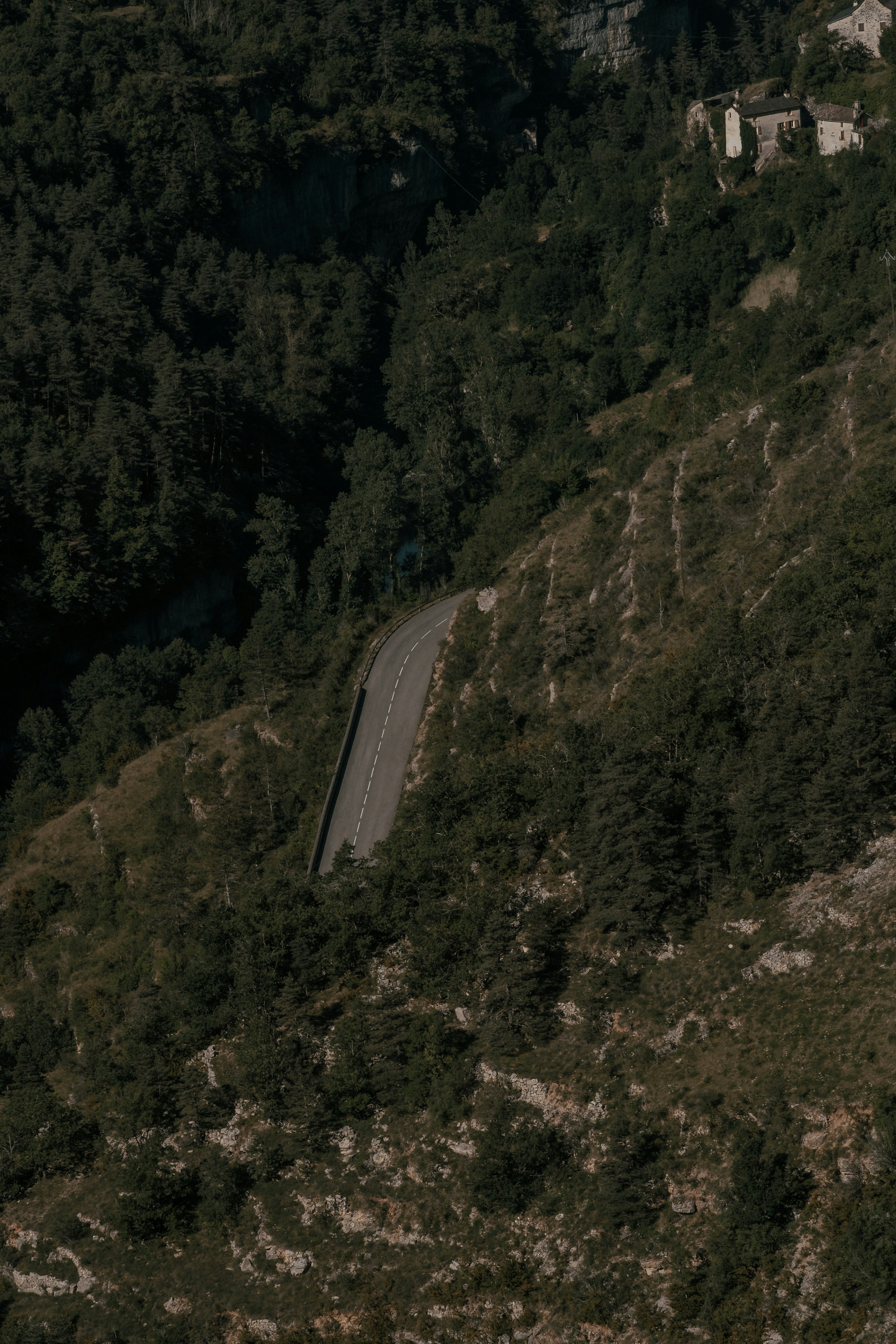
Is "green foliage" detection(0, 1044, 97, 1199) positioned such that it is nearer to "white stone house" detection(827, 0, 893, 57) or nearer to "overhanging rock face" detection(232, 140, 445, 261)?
"overhanging rock face" detection(232, 140, 445, 261)

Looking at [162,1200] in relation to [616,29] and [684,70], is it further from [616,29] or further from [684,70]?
[616,29]

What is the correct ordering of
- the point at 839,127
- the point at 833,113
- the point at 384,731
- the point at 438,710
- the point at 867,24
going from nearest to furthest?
1. the point at 438,710
2. the point at 384,731
3. the point at 839,127
4. the point at 833,113
5. the point at 867,24

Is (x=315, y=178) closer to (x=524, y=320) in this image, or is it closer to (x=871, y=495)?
(x=524, y=320)

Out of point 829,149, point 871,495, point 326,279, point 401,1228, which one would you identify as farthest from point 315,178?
point 401,1228

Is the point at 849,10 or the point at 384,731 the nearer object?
the point at 384,731

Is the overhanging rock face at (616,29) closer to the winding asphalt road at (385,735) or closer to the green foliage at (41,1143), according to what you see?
the winding asphalt road at (385,735)

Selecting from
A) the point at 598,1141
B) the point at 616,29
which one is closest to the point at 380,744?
the point at 598,1141
